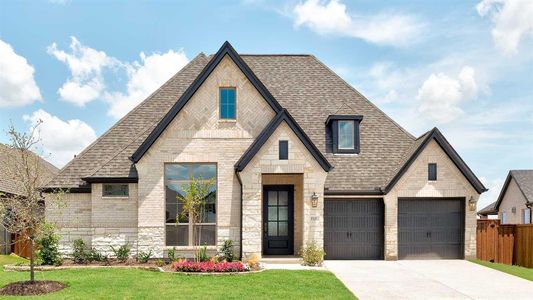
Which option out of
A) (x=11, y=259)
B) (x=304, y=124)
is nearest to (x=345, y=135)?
(x=304, y=124)

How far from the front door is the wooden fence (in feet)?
28.5

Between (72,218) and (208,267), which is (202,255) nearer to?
(208,267)

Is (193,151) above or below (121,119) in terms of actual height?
below

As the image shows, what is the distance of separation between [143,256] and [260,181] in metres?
5.41

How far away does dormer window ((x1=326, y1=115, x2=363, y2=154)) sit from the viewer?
21.9m

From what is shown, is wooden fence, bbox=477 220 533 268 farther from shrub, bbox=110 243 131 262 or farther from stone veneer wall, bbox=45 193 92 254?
Answer: stone veneer wall, bbox=45 193 92 254

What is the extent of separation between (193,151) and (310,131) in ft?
19.6

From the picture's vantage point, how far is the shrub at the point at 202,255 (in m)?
17.9

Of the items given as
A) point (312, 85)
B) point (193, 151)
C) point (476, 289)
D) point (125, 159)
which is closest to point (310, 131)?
point (312, 85)

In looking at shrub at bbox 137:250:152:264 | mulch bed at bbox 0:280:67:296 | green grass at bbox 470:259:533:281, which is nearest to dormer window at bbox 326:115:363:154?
green grass at bbox 470:259:533:281

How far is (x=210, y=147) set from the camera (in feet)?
63.3

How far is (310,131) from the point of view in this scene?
22375 mm

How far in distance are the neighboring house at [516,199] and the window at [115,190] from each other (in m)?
28.8

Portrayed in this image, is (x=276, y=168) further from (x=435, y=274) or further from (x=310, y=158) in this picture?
(x=435, y=274)
